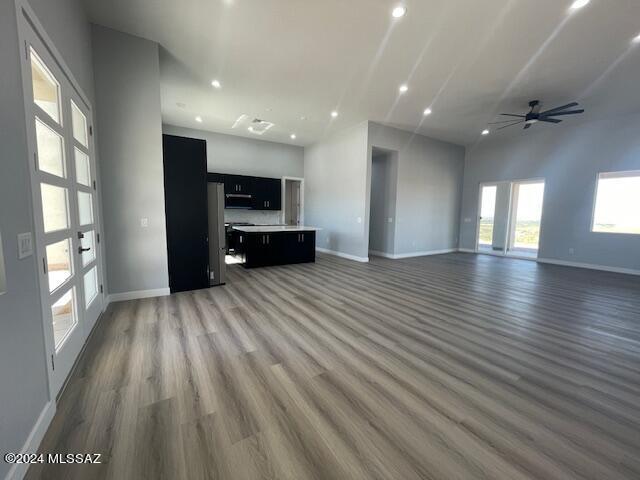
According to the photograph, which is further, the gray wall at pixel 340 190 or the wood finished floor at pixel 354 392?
the gray wall at pixel 340 190

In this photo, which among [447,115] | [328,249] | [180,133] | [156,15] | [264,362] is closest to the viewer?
[264,362]

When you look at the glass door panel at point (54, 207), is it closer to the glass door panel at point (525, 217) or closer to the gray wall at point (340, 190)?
the gray wall at point (340, 190)

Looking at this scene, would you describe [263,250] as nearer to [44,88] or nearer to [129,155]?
[129,155]

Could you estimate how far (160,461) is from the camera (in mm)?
1320

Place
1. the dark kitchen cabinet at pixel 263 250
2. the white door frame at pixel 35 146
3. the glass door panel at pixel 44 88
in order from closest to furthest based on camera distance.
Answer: the white door frame at pixel 35 146 → the glass door panel at pixel 44 88 → the dark kitchen cabinet at pixel 263 250

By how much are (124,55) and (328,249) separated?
6.24m

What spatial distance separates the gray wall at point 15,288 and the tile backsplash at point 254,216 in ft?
21.4

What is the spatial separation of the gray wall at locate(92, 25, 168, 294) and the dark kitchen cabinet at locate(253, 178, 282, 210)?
4303 mm

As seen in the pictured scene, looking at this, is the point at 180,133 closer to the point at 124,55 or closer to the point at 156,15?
the point at 124,55

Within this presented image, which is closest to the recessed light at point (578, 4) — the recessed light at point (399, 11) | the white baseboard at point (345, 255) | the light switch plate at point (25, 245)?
the recessed light at point (399, 11)

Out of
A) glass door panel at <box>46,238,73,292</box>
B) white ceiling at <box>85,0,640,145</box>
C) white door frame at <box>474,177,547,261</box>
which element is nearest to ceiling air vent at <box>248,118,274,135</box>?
white ceiling at <box>85,0,640,145</box>

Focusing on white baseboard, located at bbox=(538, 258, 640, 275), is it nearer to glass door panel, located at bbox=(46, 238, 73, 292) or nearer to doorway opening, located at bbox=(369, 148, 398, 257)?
doorway opening, located at bbox=(369, 148, 398, 257)

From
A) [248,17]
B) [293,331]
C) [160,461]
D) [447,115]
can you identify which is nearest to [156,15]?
[248,17]

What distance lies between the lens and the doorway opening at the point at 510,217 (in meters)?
7.72
